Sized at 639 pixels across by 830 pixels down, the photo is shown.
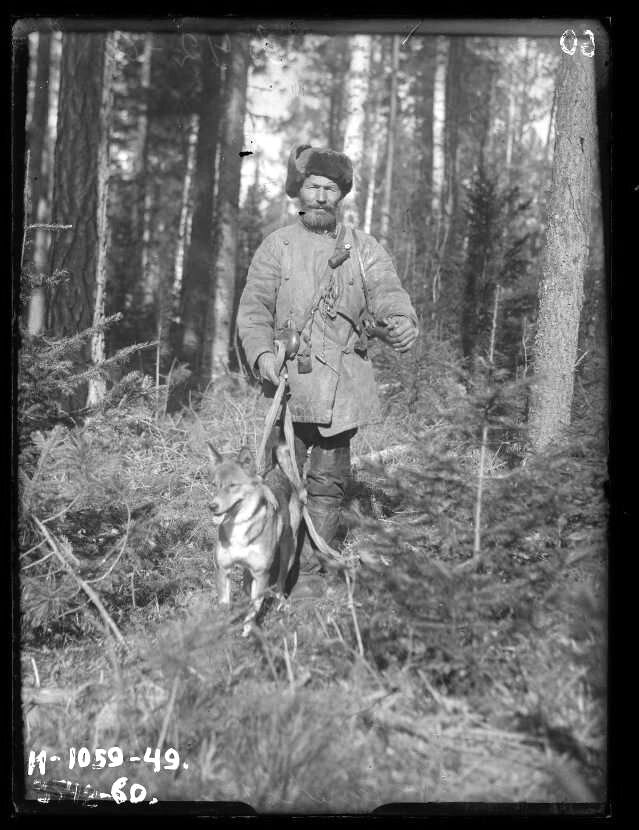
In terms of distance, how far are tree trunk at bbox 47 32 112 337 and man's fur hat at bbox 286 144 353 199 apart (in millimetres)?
2793

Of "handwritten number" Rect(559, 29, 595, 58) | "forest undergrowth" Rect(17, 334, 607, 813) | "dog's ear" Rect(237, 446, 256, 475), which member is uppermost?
"handwritten number" Rect(559, 29, 595, 58)

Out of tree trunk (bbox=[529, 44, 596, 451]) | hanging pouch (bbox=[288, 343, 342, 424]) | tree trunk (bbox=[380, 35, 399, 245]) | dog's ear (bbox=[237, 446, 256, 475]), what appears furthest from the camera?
tree trunk (bbox=[380, 35, 399, 245])

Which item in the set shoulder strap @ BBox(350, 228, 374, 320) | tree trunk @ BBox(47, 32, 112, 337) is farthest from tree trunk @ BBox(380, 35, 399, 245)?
shoulder strap @ BBox(350, 228, 374, 320)

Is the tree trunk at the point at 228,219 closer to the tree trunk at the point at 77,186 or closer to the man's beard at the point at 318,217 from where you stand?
the tree trunk at the point at 77,186

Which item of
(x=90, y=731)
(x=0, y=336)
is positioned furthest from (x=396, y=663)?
(x=0, y=336)

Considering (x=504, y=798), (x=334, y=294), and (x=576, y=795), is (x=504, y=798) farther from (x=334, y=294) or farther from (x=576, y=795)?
(x=334, y=294)

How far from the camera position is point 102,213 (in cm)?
606

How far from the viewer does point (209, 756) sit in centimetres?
281

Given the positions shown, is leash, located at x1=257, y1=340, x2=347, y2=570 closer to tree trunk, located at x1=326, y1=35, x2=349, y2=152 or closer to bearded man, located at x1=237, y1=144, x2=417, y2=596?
bearded man, located at x1=237, y1=144, x2=417, y2=596

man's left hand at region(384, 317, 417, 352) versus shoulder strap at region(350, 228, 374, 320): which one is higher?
shoulder strap at region(350, 228, 374, 320)

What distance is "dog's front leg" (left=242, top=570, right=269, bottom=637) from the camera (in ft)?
10.8

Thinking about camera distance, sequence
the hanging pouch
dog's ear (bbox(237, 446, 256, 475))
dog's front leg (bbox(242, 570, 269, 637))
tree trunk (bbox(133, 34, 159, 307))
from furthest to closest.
A: tree trunk (bbox(133, 34, 159, 307)), the hanging pouch, dog's ear (bbox(237, 446, 256, 475)), dog's front leg (bbox(242, 570, 269, 637))

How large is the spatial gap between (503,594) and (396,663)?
549 millimetres

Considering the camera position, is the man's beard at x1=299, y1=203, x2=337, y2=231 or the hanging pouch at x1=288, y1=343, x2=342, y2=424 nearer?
the hanging pouch at x1=288, y1=343, x2=342, y2=424
